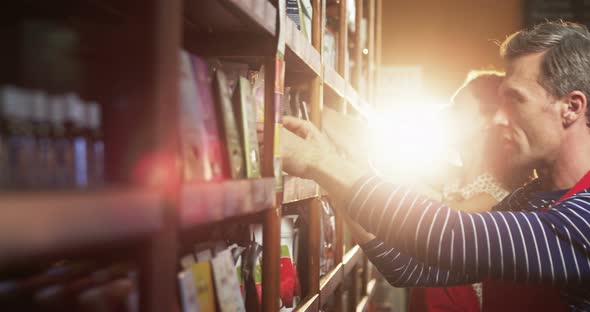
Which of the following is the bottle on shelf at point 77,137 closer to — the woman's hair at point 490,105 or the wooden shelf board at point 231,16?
the wooden shelf board at point 231,16

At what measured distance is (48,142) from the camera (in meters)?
0.57

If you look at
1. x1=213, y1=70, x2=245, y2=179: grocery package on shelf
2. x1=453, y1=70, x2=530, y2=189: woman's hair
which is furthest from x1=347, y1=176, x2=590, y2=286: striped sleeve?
x1=453, y1=70, x2=530, y2=189: woman's hair

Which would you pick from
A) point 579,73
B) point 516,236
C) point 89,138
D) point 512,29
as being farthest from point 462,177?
point 89,138

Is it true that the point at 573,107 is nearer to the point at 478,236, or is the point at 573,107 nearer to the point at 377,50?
the point at 478,236

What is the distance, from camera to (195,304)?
806mm

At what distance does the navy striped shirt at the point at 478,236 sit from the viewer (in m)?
1.13

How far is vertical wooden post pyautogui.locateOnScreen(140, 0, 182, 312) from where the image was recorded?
602 mm

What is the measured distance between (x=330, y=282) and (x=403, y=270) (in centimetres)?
43

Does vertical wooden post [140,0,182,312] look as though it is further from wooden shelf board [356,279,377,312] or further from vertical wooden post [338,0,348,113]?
wooden shelf board [356,279,377,312]

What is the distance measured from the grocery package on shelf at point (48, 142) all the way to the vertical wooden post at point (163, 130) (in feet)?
0.32

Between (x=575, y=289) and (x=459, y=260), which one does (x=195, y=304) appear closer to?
(x=459, y=260)

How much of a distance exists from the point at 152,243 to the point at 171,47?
0.26 meters

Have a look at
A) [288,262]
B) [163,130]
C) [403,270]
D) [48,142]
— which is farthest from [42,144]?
[403,270]

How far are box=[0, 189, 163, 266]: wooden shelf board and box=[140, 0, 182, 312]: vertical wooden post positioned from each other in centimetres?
5
